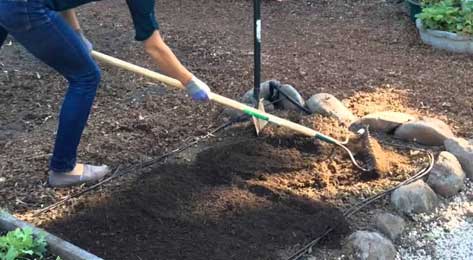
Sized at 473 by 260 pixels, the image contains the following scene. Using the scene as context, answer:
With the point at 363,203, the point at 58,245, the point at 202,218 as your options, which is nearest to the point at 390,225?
the point at 363,203

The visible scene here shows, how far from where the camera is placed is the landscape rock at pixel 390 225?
351cm

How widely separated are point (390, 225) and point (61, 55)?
177cm

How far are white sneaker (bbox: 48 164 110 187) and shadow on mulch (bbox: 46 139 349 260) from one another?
232mm

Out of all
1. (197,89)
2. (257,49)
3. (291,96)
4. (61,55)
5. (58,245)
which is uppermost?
(61,55)

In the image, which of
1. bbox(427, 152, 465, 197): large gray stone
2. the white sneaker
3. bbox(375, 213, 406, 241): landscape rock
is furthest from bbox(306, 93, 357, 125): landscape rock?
the white sneaker

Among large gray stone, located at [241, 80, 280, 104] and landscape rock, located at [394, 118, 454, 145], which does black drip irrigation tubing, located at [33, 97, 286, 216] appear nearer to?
large gray stone, located at [241, 80, 280, 104]

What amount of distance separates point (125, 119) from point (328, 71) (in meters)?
1.64

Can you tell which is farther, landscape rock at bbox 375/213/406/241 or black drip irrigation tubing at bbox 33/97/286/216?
black drip irrigation tubing at bbox 33/97/286/216

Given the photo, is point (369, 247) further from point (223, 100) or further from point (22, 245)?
point (22, 245)

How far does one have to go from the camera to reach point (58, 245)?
10.1ft

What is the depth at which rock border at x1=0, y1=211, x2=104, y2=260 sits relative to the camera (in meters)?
3.01

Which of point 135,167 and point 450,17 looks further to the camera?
point 450,17

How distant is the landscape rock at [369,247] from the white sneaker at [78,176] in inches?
56.1

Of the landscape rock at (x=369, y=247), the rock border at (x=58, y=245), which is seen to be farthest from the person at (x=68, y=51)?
the landscape rock at (x=369, y=247)
